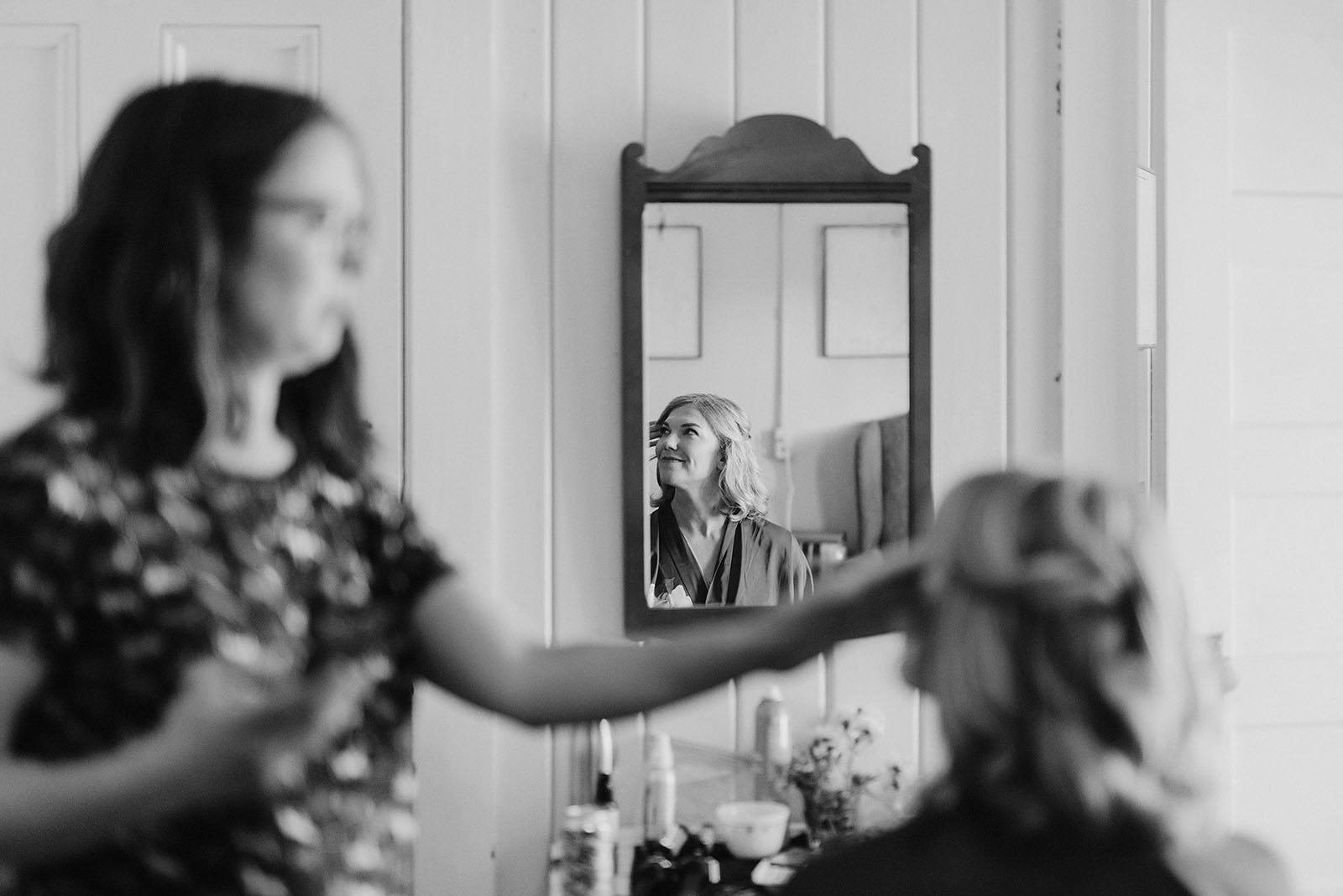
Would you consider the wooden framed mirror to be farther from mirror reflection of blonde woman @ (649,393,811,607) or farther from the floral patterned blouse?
the floral patterned blouse

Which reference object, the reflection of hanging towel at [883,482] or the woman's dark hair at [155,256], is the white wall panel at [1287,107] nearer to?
the reflection of hanging towel at [883,482]

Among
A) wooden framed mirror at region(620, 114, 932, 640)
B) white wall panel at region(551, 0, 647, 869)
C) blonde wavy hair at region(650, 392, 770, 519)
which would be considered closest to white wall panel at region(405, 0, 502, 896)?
white wall panel at region(551, 0, 647, 869)

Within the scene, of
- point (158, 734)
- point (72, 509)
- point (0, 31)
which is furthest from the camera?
point (0, 31)

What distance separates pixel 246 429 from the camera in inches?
41.7

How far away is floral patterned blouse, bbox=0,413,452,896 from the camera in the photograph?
0.89 m

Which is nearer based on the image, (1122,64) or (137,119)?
(137,119)

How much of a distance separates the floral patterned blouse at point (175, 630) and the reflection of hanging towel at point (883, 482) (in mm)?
1285

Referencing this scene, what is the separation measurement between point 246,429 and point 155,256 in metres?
0.17

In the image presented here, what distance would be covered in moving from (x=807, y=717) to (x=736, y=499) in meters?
0.42

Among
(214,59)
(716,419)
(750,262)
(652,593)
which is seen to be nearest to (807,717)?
(652,593)

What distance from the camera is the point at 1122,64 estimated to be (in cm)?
225

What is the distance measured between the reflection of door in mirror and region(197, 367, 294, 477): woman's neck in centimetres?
113

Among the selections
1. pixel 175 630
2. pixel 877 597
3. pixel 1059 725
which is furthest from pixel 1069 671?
pixel 175 630

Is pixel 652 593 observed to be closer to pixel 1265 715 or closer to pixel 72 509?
pixel 1265 715
